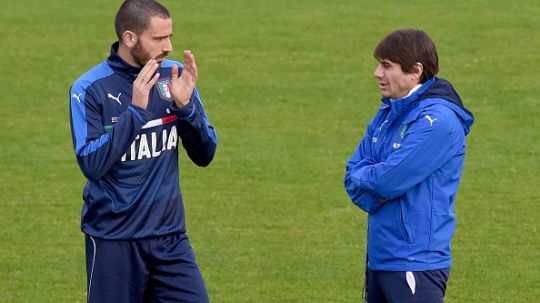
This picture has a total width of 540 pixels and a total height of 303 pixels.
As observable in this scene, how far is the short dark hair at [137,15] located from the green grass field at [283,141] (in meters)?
3.56

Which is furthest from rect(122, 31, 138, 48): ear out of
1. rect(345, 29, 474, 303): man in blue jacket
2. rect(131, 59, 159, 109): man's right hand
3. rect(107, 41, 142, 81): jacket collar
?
rect(345, 29, 474, 303): man in blue jacket

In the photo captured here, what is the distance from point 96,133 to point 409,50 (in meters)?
1.70

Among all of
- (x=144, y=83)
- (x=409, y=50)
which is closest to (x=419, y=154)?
(x=409, y=50)

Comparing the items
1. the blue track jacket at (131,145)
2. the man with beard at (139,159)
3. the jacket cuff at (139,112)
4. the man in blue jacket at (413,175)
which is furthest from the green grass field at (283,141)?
the jacket cuff at (139,112)

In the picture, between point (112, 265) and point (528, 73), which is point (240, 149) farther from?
point (112, 265)

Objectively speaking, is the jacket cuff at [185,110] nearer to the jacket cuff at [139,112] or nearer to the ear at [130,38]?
the jacket cuff at [139,112]

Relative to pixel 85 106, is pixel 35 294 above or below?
below

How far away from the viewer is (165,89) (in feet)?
22.2

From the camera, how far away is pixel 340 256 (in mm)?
10734

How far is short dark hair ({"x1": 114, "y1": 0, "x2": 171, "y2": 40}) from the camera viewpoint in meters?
6.56

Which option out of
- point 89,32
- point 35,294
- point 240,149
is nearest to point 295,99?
point 240,149

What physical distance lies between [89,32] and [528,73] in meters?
7.07

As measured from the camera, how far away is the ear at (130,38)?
21.6 ft

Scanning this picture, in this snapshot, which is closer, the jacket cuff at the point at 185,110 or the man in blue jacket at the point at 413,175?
the man in blue jacket at the point at 413,175
